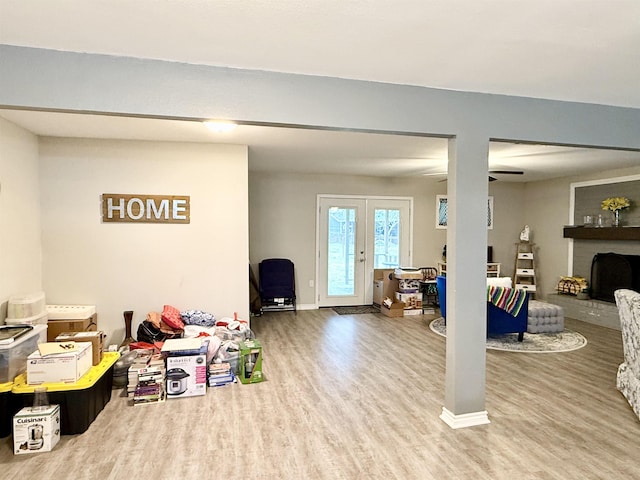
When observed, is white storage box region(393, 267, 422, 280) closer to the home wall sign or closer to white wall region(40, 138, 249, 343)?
white wall region(40, 138, 249, 343)

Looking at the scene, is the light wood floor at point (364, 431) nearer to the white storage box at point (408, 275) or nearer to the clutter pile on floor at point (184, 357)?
the clutter pile on floor at point (184, 357)

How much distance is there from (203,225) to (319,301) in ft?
10.2

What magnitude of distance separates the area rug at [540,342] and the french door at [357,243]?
2030 millimetres

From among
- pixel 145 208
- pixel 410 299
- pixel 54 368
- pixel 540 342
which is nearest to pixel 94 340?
pixel 54 368

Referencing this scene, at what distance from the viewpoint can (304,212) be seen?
691 centimetres

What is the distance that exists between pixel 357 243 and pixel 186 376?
4.31m

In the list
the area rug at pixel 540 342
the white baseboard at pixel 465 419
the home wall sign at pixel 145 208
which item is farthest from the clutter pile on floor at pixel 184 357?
the area rug at pixel 540 342

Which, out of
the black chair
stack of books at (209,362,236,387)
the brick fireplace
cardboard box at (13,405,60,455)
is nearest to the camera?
cardboard box at (13,405,60,455)

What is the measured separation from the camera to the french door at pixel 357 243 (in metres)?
7.04

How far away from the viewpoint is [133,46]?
2.13 meters

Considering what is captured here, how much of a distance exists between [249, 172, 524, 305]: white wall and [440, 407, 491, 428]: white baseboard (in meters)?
4.23

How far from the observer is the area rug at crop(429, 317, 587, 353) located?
4.69m

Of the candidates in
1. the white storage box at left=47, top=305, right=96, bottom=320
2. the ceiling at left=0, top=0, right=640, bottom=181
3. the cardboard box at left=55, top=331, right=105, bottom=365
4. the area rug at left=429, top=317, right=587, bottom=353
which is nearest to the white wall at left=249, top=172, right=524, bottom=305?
the area rug at left=429, top=317, right=587, bottom=353

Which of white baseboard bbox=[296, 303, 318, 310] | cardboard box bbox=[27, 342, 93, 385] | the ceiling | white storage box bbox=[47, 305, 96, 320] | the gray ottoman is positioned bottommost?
white baseboard bbox=[296, 303, 318, 310]
